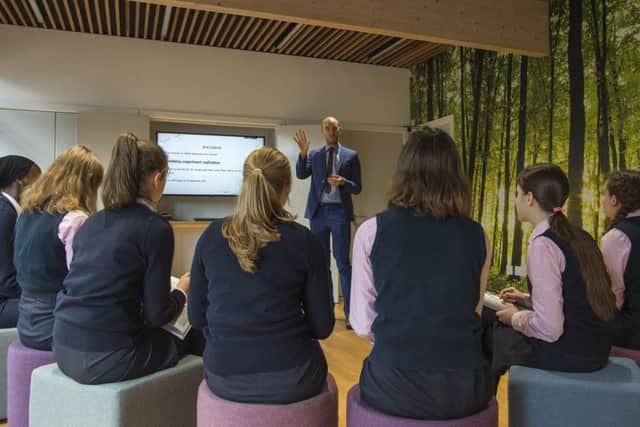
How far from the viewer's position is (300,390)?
4.61 ft

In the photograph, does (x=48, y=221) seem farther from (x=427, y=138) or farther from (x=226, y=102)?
(x=226, y=102)

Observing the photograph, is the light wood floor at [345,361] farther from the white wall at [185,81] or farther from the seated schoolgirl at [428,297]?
the white wall at [185,81]

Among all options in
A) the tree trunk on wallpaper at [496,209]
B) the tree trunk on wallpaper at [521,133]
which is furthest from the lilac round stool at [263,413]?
the tree trunk on wallpaper at [496,209]

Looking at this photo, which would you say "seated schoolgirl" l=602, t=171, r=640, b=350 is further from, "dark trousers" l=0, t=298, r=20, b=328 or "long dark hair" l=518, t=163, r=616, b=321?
"dark trousers" l=0, t=298, r=20, b=328

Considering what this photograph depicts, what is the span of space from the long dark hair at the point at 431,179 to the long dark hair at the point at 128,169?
34.9 inches

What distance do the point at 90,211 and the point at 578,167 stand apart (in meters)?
3.52

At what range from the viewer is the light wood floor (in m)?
2.56

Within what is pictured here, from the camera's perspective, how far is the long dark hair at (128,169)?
1.72 metres

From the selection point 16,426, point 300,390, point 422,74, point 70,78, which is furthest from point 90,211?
point 422,74

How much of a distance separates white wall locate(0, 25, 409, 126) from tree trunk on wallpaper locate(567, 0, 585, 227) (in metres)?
2.46

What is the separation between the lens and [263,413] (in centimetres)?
→ 137

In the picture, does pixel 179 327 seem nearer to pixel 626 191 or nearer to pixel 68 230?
pixel 68 230

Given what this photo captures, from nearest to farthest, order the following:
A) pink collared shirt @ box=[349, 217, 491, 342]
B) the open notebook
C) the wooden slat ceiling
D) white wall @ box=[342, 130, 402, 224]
Answer: 1. pink collared shirt @ box=[349, 217, 491, 342]
2. the open notebook
3. the wooden slat ceiling
4. white wall @ box=[342, 130, 402, 224]

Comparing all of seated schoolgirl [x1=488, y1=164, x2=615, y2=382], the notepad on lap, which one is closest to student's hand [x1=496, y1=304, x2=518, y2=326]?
seated schoolgirl [x1=488, y1=164, x2=615, y2=382]
